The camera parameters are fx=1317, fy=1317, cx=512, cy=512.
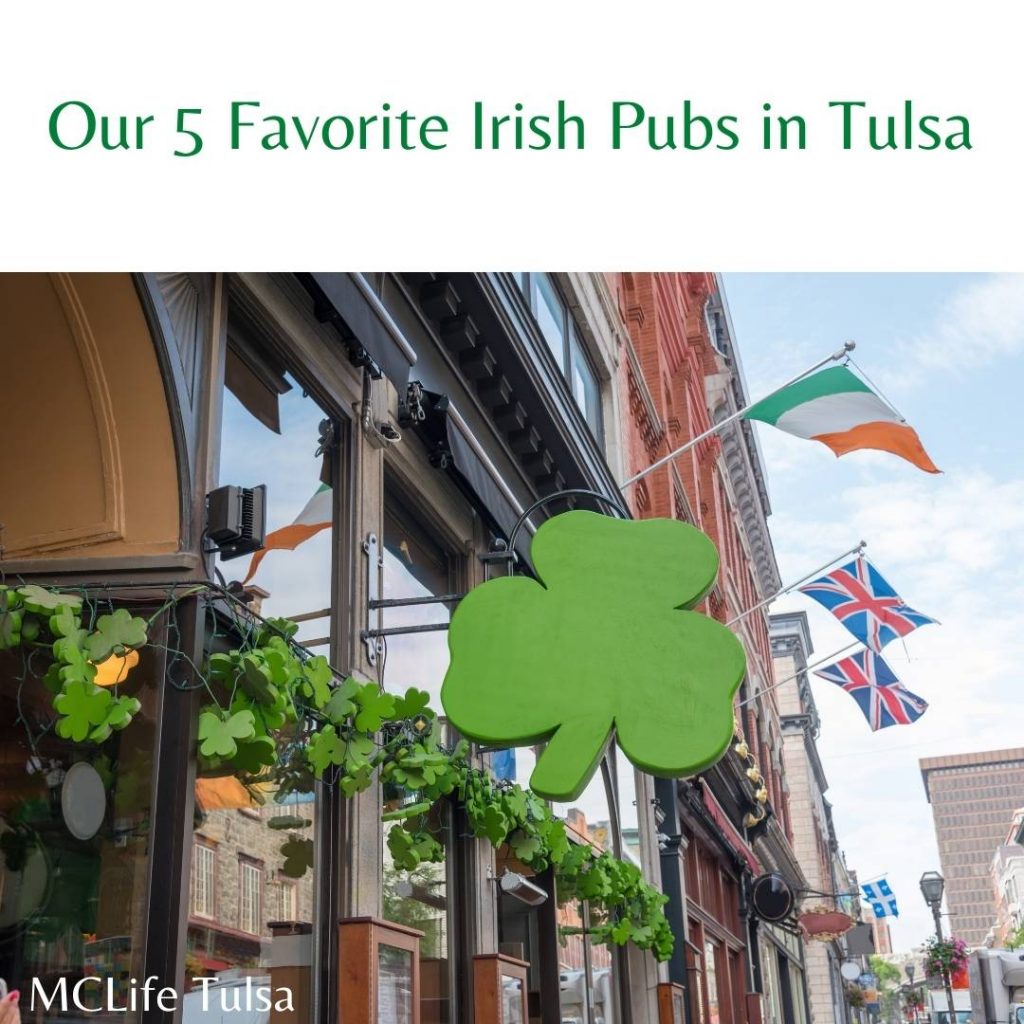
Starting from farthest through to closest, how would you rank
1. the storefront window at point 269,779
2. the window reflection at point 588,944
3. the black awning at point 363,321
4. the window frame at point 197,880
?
1. the window reflection at point 588,944
2. the black awning at point 363,321
3. the storefront window at point 269,779
4. the window frame at point 197,880

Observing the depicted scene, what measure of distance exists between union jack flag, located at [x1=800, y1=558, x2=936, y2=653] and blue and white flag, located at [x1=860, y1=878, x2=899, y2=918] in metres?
29.2

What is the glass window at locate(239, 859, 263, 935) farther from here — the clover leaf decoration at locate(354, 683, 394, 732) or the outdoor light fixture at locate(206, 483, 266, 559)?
the outdoor light fixture at locate(206, 483, 266, 559)

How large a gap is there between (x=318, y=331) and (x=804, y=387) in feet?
17.3

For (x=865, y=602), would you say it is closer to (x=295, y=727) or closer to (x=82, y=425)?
(x=295, y=727)

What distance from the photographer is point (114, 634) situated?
512 cm

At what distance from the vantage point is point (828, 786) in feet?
290

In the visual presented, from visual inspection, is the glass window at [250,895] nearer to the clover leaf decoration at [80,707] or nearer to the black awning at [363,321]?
the clover leaf decoration at [80,707]

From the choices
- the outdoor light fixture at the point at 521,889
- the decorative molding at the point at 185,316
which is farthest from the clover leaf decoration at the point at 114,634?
the outdoor light fixture at the point at 521,889

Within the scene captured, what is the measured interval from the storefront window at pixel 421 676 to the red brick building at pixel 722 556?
21.4ft

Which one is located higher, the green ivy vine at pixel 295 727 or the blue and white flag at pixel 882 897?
the blue and white flag at pixel 882 897

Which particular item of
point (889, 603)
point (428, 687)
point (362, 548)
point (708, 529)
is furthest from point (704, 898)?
point (362, 548)

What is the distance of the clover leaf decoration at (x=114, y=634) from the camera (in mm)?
5082

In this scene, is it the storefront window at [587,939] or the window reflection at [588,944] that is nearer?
the window reflection at [588,944]

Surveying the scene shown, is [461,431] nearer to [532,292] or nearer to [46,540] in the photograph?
[46,540]
